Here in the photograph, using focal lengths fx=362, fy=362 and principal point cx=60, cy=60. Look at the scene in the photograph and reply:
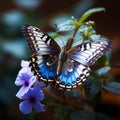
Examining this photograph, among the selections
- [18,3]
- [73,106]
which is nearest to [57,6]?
[18,3]

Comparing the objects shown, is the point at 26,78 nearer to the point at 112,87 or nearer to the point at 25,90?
the point at 25,90

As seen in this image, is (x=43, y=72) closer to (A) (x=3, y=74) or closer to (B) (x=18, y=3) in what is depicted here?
(A) (x=3, y=74)

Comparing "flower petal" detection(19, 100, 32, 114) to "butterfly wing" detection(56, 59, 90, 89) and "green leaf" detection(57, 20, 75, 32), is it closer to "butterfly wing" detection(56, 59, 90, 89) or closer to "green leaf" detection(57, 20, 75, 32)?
"butterfly wing" detection(56, 59, 90, 89)

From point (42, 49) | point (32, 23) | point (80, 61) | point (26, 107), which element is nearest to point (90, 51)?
point (80, 61)

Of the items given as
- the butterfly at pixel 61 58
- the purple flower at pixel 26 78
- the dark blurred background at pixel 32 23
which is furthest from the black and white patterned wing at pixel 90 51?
the dark blurred background at pixel 32 23

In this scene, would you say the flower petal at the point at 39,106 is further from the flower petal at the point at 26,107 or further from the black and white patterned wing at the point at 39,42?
the black and white patterned wing at the point at 39,42

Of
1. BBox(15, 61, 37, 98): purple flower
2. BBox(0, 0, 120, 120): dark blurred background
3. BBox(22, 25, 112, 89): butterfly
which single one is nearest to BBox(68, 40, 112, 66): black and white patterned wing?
BBox(22, 25, 112, 89): butterfly
